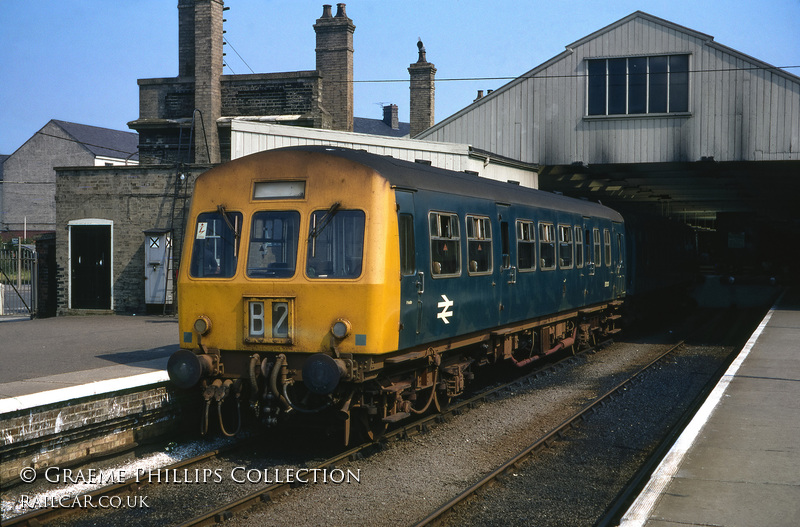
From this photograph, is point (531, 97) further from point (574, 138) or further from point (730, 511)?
point (730, 511)

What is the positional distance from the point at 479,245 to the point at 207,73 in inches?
544

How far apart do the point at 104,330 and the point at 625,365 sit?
9.74 meters

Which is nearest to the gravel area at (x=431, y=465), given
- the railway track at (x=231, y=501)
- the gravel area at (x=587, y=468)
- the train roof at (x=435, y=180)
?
the railway track at (x=231, y=501)

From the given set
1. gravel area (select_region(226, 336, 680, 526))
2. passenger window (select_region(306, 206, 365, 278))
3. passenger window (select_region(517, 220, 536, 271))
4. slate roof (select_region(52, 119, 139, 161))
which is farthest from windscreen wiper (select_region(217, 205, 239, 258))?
slate roof (select_region(52, 119, 139, 161))

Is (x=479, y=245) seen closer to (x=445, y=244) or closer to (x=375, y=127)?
(x=445, y=244)

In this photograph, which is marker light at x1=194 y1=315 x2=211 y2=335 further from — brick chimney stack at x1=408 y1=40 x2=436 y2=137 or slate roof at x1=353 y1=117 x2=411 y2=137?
slate roof at x1=353 y1=117 x2=411 y2=137

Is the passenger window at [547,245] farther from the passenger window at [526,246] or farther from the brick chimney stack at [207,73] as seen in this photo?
the brick chimney stack at [207,73]

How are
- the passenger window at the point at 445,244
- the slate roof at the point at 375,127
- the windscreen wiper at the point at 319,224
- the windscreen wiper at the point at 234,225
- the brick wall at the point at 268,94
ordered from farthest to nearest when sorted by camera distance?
the slate roof at the point at 375,127 < the brick wall at the point at 268,94 < the passenger window at the point at 445,244 < the windscreen wiper at the point at 234,225 < the windscreen wiper at the point at 319,224

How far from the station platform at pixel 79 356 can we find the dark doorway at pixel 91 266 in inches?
28.9

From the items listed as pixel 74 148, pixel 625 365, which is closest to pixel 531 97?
pixel 625 365

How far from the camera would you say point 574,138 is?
72.1 feet

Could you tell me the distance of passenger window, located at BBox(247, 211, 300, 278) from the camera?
797 cm

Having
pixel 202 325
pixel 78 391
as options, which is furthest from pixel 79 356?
pixel 202 325

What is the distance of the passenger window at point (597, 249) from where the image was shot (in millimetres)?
15396
